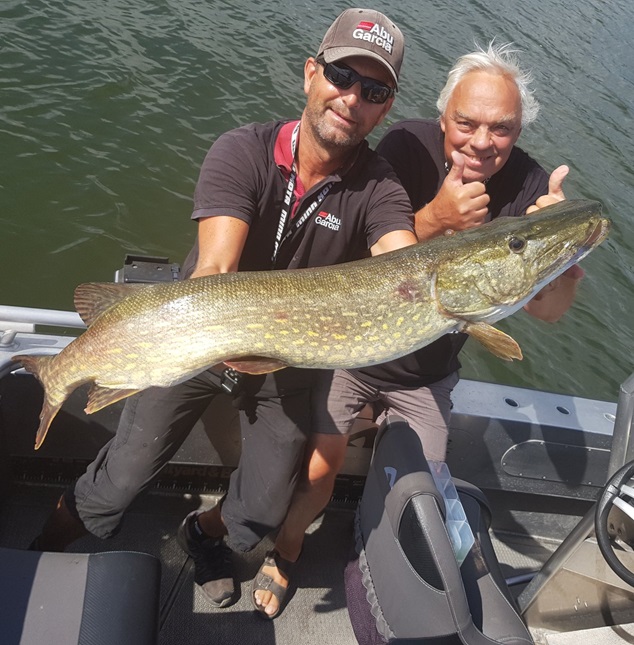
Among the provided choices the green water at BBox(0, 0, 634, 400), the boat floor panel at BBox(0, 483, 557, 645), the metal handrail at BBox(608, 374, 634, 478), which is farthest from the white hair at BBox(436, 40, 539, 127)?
the green water at BBox(0, 0, 634, 400)

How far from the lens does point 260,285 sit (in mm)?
2439

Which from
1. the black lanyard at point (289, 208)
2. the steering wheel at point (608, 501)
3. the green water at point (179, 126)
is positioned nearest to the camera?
the steering wheel at point (608, 501)

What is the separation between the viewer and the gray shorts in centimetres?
316

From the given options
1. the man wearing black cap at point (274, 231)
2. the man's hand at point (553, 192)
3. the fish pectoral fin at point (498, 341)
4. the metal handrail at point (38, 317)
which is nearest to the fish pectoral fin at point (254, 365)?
the man wearing black cap at point (274, 231)

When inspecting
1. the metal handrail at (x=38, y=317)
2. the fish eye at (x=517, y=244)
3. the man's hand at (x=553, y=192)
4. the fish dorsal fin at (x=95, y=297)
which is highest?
the man's hand at (x=553, y=192)

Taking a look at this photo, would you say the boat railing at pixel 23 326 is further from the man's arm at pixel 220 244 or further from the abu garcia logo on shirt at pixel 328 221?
the abu garcia logo on shirt at pixel 328 221

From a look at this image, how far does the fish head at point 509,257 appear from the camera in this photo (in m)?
2.64

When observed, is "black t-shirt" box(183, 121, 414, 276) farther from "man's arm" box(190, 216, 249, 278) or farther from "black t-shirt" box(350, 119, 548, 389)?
"black t-shirt" box(350, 119, 548, 389)

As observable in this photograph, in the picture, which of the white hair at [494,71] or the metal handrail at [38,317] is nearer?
the metal handrail at [38,317]

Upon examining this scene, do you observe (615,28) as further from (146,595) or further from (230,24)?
(146,595)

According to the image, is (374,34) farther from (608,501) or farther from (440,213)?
(608,501)

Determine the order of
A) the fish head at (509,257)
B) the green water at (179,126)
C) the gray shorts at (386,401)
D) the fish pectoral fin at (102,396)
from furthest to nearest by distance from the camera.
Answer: the green water at (179,126) < the gray shorts at (386,401) < the fish head at (509,257) < the fish pectoral fin at (102,396)

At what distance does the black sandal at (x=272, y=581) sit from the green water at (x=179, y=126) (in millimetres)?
3802

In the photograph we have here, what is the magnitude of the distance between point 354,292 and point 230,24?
38.1ft
